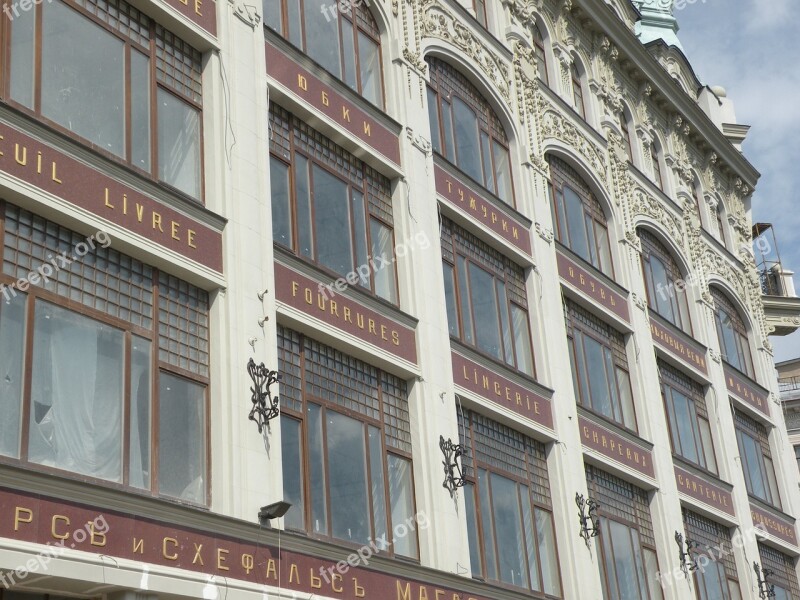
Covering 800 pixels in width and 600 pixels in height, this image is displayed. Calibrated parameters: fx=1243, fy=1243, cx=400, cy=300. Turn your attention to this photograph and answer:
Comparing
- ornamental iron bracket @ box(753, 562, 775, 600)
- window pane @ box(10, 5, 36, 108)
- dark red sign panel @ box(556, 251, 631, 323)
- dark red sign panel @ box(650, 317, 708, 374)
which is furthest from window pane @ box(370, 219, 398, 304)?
ornamental iron bracket @ box(753, 562, 775, 600)

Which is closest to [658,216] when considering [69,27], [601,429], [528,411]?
[601,429]

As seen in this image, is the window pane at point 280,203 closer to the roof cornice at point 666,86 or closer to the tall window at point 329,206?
the tall window at point 329,206

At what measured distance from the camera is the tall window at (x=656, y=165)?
1619 inches

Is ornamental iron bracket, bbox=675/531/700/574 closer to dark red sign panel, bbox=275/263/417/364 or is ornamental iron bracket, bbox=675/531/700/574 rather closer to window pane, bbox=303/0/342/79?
dark red sign panel, bbox=275/263/417/364

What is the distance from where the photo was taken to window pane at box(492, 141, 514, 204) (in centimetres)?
3094

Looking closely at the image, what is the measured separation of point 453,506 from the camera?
935 inches

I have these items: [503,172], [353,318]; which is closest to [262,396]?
[353,318]

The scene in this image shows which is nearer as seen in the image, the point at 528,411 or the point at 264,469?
the point at 264,469

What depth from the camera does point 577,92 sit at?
37.2 m

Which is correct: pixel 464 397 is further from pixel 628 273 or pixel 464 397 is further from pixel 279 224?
pixel 628 273

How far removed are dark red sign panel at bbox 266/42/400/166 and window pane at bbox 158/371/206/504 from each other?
706 cm

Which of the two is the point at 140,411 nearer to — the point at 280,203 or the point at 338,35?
the point at 280,203

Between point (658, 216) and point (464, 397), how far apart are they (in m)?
15.9

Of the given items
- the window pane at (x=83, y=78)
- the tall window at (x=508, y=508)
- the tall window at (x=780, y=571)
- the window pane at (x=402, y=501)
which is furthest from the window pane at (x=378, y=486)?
the tall window at (x=780, y=571)
